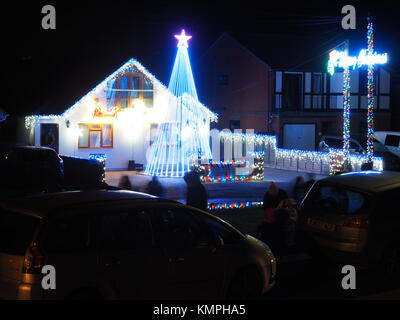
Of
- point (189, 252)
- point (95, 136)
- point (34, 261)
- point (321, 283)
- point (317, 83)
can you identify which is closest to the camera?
point (34, 261)

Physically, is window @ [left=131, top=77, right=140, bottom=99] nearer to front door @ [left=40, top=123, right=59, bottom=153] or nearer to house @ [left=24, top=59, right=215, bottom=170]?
house @ [left=24, top=59, right=215, bottom=170]

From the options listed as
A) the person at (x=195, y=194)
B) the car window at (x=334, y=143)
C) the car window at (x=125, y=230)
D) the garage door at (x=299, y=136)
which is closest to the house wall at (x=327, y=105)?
the garage door at (x=299, y=136)

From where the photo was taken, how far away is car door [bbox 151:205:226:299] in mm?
7590

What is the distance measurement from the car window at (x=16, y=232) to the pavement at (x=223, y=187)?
11725mm

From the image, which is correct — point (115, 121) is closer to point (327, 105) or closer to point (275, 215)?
point (327, 105)

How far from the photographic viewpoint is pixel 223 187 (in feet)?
74.8

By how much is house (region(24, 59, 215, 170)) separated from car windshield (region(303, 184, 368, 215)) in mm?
17035

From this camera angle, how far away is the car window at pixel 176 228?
762cm

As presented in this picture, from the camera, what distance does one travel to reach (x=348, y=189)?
10.5 metres

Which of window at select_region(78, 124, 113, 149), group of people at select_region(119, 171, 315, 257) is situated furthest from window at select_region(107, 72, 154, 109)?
group of people at select_region(119, 171, 315, 257)

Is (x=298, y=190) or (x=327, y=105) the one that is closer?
(x=298, y=190)

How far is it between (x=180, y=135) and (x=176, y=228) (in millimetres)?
18736

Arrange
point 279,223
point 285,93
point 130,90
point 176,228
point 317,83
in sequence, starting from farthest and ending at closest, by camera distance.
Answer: point 317,83
point 285,93
point 130,90
point 279,223
point 176,228

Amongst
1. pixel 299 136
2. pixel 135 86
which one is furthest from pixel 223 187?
pixel 299 136
